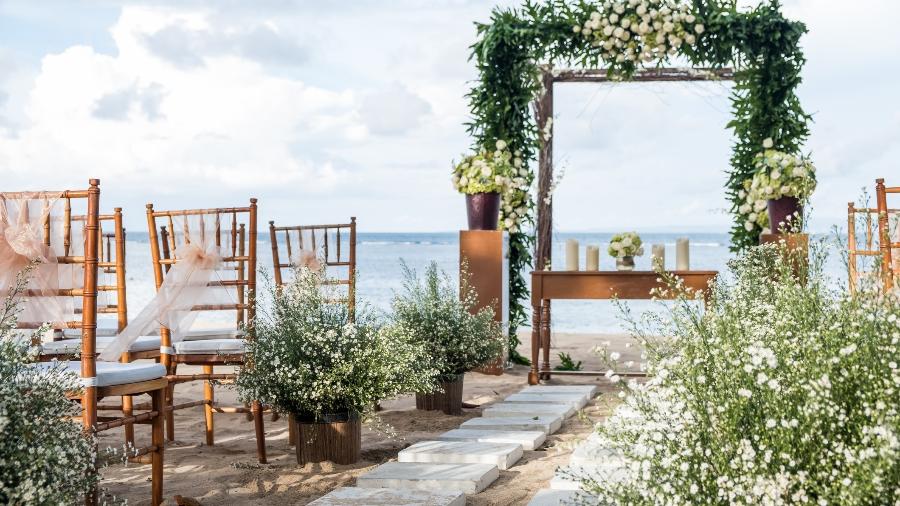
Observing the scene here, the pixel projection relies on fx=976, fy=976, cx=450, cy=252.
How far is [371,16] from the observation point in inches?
327

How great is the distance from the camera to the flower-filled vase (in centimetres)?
754

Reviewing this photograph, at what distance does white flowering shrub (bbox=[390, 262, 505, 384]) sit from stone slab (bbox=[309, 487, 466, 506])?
195 centimetres

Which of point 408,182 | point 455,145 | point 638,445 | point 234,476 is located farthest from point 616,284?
point 455,145

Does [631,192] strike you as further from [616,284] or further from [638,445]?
[638,445]

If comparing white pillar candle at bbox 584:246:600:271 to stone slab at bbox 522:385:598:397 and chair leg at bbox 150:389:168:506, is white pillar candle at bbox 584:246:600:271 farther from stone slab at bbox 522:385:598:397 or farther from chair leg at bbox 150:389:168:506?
chair leg at bbox 150:389:168:506

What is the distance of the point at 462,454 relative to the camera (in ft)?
14.6

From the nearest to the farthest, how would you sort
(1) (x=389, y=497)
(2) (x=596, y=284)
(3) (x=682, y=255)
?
(1) (x=389, y=497) → (2) (x=596, y=284) → (3) (x=682, y=255)

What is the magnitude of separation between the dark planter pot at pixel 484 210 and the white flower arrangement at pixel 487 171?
5 cm

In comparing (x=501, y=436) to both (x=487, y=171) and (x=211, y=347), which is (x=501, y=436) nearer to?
(x=211, y=347)

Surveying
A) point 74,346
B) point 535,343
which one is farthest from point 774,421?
point 535,343

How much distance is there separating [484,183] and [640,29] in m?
1.82

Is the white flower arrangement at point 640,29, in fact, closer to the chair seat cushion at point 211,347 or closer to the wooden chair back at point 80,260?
the chair seat cushion at point 211,347

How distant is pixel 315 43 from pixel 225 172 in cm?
1288

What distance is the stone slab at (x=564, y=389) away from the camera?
676 cm
